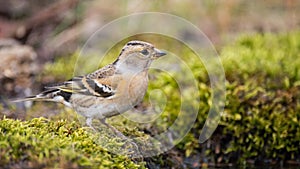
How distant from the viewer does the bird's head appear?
14.3ft

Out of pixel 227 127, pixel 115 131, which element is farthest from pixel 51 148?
pixel 227 127

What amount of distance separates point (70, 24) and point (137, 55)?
4.99 meters

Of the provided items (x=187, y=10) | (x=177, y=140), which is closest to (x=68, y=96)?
(x=177, y=140)

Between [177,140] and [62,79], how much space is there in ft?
7.24

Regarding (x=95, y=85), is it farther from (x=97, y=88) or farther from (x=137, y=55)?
→ (x=137, y=55)

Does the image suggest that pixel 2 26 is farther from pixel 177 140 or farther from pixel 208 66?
pixel 177 140

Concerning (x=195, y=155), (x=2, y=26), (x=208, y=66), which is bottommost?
(x=195, y=155)

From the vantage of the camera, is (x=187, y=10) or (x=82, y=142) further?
(x=187, y=10)

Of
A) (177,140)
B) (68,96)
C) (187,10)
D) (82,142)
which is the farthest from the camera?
(187,10)

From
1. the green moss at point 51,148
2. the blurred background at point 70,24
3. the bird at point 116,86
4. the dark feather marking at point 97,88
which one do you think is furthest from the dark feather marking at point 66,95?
the blurred background at point 70,24

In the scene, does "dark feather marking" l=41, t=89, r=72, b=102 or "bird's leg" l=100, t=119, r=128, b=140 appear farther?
"dark feather marking" l=41, t=89, r=72, b=102

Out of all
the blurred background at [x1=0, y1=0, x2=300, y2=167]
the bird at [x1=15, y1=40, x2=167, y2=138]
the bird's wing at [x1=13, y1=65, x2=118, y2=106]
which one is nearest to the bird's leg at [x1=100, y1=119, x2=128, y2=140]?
the bird at [x1=15, y1=40, x2=167, y2=138]

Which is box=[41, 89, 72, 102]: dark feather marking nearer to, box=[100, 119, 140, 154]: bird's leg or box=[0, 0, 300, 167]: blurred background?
box=[100, 119, 140, 154]: bird's leg

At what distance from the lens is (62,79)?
7.20 metres
